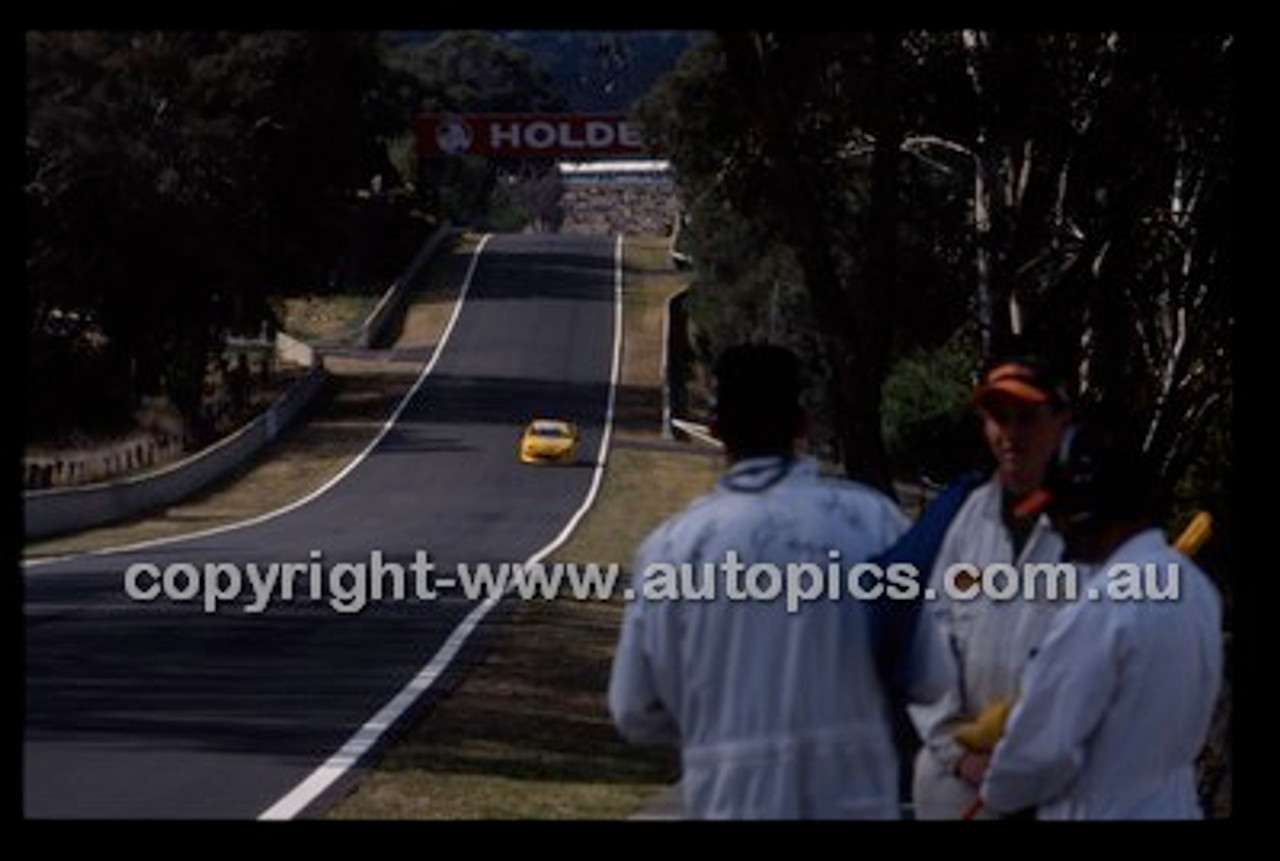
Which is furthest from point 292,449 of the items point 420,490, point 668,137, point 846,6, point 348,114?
point 846,6

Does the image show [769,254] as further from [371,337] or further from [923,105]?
[371,337]

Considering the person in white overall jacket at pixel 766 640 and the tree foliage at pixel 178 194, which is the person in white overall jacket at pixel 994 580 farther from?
the tree foliage at pixel 178 194

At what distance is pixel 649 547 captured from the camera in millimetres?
6121

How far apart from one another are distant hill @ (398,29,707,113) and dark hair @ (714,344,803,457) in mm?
2291

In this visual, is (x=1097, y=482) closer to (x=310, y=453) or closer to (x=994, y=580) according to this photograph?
(x=994, y=580)

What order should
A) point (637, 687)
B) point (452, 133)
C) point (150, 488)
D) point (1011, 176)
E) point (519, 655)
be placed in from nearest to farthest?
point (637, 687) < point (1011, 176) < point (519, 655) < point (150, 488) < point (452, 133)

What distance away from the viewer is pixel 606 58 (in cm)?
1822

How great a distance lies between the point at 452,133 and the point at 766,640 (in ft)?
232

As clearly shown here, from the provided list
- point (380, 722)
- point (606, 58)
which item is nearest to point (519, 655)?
point (380, 722)

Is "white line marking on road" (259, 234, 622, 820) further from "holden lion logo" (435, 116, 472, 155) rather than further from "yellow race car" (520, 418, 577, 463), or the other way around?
"holden lion logo" (435, 116, 472, 155)

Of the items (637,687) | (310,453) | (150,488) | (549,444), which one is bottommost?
(310,453)

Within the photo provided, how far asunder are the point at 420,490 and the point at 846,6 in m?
41.7

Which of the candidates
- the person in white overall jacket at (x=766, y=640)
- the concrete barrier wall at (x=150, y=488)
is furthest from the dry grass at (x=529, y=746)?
the concrete barrier wall at (x=150, y=488)

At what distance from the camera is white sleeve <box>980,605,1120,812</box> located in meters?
5.79
